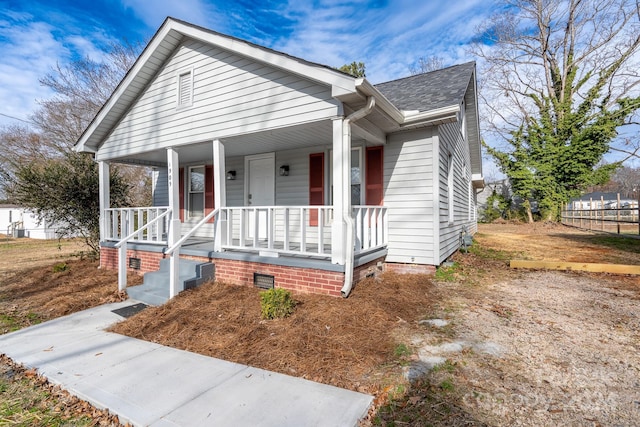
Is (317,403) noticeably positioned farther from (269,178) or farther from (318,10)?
(318,10)

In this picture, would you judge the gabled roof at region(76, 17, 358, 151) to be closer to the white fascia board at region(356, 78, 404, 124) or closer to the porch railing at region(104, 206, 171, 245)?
the white fascia board at region(356, 78, 404, 124)

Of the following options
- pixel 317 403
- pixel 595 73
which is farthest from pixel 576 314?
pixel 595 73

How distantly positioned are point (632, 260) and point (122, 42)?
2427 cm

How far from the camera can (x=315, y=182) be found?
7.19m

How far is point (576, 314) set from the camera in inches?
169

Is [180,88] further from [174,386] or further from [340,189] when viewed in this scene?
[174,386]

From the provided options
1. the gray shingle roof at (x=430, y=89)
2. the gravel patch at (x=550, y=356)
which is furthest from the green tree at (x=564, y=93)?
the gravel patch at (x=550, y=356)

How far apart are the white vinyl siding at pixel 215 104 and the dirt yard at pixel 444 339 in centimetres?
293

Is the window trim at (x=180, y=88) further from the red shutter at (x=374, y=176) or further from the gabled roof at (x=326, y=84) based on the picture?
the red shutter at (x=374, y=176)

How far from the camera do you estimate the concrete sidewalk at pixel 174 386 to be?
90.3 inches

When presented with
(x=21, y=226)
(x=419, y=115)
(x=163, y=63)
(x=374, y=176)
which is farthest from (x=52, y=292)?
(x=21, y=226)

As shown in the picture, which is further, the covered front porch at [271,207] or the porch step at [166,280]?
the porch step at [166,280]

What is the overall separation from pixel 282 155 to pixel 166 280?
153 inches

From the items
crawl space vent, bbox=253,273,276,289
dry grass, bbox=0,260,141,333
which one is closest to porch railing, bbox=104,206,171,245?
dry grass, bbox=0,260,141,333
